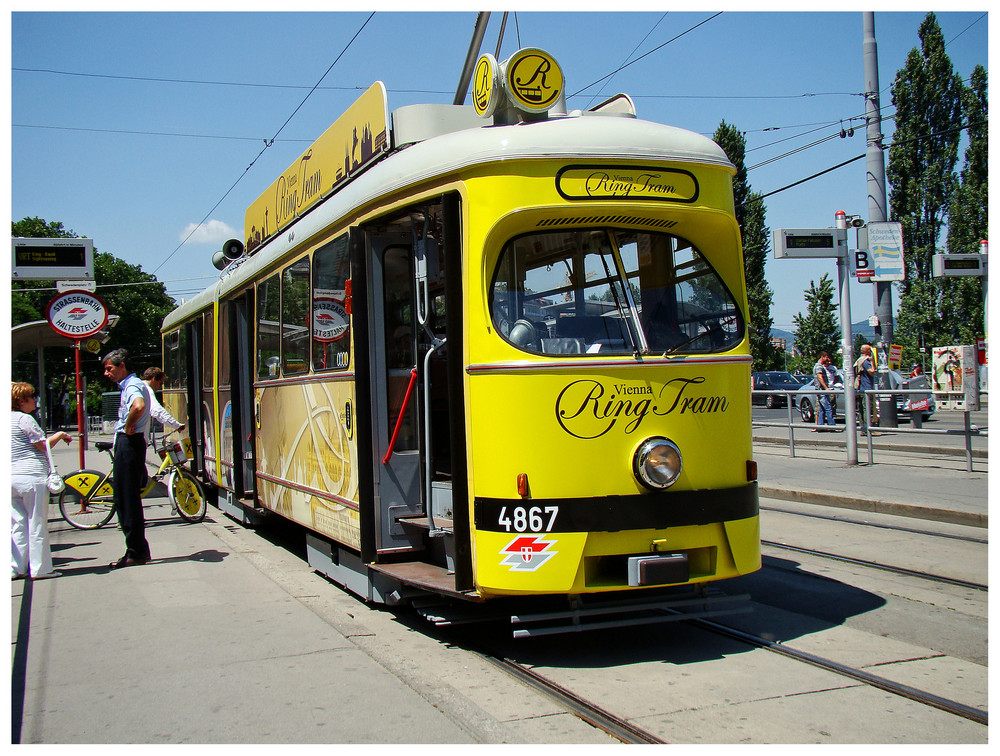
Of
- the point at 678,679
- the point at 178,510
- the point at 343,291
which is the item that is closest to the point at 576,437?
the point at 678,679

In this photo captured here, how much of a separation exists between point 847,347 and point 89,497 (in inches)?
426

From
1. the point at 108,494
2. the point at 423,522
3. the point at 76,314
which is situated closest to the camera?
the point at 423,522

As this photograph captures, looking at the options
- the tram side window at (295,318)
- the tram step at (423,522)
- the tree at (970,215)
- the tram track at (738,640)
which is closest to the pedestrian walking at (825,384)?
the tram side window at (295,318)

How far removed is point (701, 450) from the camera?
5.15 meters

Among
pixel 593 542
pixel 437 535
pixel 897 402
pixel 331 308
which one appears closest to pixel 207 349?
A: pixel 331 308

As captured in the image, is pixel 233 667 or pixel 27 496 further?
pixel 27 496

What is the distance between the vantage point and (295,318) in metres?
7.61

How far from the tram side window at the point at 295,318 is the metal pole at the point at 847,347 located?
28.7ft

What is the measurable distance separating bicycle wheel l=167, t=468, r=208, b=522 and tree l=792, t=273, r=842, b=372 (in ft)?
118

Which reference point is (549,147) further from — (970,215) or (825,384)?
(970,215)

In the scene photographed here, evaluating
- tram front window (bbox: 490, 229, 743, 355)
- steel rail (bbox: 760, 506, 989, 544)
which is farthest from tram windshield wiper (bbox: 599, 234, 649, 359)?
steel rail (bbox: 760, 506, 989, 544)

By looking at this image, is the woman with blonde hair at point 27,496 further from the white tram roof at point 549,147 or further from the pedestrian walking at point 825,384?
the pedestrian walking at point 825,384

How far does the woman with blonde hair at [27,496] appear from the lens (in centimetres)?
749

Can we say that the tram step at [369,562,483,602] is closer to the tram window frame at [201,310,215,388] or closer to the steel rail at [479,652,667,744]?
the steel rail at [479,652,667,744]
